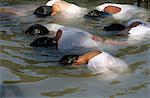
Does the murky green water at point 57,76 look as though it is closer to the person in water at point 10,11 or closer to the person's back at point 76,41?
the person's back at point 76,41

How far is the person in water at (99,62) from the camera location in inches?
230

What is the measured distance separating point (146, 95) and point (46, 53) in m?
2.55

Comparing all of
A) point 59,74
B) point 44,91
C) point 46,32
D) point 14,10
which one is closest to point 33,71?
point 59,74

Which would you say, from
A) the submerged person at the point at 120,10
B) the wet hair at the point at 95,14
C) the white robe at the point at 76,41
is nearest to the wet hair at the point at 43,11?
the wet hair at the point at 95,14

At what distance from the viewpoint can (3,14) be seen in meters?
10.3

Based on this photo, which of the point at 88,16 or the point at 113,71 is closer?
the point at 113,71

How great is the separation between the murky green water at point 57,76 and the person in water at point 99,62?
0.12m

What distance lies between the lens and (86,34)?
7508mm

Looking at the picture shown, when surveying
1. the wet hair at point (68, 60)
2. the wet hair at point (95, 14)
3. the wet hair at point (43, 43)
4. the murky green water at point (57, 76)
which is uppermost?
the wet hair at point (95, 14)

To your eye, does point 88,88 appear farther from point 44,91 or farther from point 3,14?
point 3,14

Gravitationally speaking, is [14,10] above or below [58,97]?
above

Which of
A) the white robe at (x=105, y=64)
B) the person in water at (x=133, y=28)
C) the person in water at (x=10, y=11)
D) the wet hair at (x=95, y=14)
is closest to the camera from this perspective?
the white robe at (x=105, y=64)

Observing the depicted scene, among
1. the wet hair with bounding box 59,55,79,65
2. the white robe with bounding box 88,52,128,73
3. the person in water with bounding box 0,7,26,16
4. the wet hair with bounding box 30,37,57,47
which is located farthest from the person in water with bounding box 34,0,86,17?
the white robe with bounding box 88,52,128,73

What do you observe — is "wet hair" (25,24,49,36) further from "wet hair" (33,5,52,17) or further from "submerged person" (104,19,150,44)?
"wet hair" (33,5,52,17)
